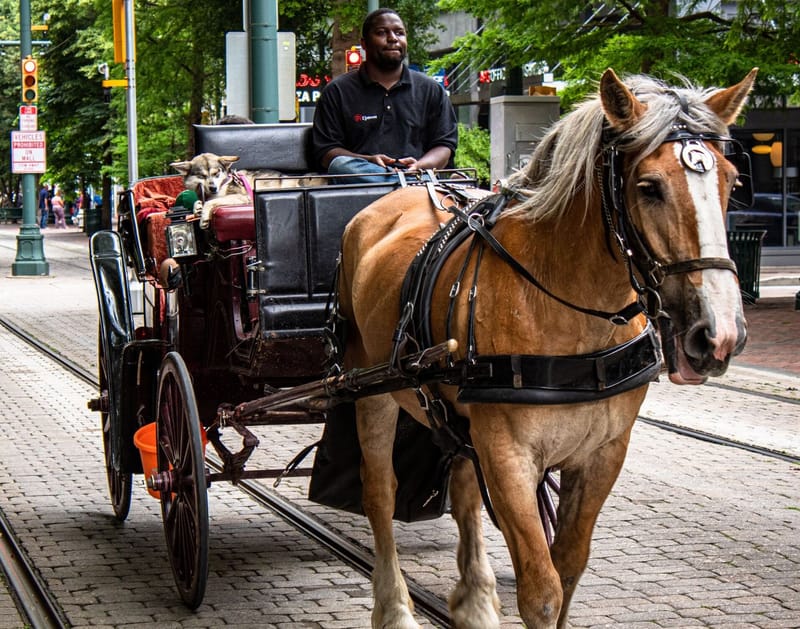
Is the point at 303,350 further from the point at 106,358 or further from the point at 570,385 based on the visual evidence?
the point at 570,385

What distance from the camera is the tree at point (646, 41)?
1798cm

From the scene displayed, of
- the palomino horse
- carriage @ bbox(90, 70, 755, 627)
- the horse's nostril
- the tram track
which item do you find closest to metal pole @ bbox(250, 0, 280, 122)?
the tram track

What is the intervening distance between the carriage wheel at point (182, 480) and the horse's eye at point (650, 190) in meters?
2.58

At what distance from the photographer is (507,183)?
15.6 ft

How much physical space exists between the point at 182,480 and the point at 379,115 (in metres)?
2.05

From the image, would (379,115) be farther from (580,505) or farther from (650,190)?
(650,190)

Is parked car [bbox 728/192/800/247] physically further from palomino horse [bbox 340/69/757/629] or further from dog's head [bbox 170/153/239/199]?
palomino horse [bbox 340/69/757/629]

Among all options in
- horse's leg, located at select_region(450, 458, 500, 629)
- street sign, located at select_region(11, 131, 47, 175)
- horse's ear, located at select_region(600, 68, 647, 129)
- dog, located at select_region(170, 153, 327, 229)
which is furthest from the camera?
street sign, located at select_region(11, 131, 47, 175)

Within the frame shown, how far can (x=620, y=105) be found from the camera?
13.2 feet

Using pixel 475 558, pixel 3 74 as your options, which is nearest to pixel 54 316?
pixel 475 558

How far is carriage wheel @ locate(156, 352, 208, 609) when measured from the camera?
5676mm

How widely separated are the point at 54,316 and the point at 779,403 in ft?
39.9

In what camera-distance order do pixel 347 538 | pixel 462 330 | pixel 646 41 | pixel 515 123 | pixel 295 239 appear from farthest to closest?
pixel 515 123 → pixel 646 41 → pixel 347 538 → pixel 295 239 → pixel 462 330

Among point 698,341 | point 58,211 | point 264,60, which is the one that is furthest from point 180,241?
point 58,211
